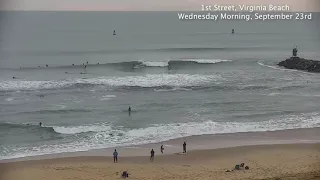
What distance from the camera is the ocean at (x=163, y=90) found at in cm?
443

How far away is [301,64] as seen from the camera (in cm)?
601

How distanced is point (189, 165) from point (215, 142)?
2.00ft

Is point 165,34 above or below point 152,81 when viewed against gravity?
above

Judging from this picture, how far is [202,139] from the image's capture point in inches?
172

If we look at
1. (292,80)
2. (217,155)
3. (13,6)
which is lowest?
(217,155)

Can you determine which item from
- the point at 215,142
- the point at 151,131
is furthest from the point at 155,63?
the point at 215,142

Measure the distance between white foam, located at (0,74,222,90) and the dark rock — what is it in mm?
1122

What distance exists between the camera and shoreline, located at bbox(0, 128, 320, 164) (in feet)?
13.4

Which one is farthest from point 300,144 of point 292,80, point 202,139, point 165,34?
point 165,34

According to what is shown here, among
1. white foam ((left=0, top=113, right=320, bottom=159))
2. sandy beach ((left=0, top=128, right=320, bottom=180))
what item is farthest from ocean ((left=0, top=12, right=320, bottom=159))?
sandy beach ((left=0, top=128, right=320, bottom=180))

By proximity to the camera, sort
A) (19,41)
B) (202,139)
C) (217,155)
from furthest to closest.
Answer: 1. (19,41)
2. (202,139)
3. (217,155)

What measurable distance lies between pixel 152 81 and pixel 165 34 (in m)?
1.87

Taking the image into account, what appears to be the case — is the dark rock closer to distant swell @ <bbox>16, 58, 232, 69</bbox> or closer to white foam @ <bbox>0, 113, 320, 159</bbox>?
distant swell @ <bbox>16, 58, 232, 69</bbox>

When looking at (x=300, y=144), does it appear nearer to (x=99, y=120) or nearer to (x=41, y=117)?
(x=99, y=120)
